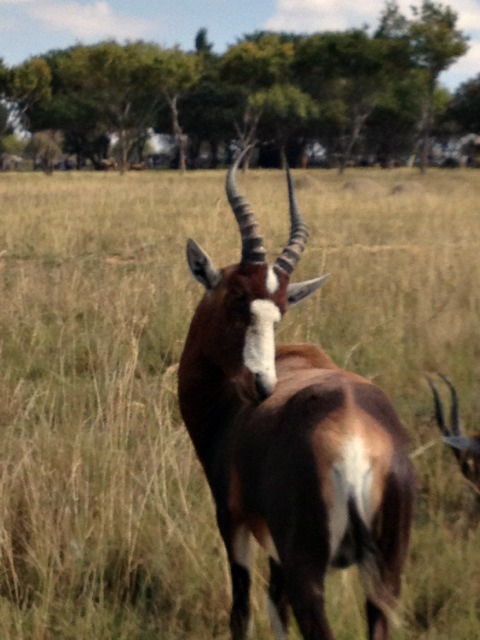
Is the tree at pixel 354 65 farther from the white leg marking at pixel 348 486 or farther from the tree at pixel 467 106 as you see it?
the white leg marking at pixel 348 486

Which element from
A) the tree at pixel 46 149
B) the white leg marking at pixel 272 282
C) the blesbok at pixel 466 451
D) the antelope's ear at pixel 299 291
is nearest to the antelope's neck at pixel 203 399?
the white leg marking at pixel 272 282

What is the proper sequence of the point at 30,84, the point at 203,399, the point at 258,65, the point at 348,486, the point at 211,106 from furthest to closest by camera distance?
the point at 211,106
the point at 30,84
the point at 258,65
the point at 203,399
the point at 348,486

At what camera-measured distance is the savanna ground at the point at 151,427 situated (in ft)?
10.8

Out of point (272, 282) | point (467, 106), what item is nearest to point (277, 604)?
point (272, 282)

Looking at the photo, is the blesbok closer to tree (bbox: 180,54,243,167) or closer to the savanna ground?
the savanna ground

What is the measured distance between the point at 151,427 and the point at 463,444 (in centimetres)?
148

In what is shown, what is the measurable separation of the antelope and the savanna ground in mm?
549

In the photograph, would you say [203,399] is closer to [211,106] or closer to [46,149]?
[46,149]

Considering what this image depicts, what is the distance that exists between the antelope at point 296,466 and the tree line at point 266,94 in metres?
32.1

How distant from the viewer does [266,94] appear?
44.4m

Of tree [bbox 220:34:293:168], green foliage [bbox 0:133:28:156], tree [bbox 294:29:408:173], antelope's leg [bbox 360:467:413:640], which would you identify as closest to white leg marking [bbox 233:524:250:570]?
antelope's leg [bbox 360:467:413:640]

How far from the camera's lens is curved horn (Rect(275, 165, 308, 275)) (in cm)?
342

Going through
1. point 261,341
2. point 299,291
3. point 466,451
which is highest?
point 299,291

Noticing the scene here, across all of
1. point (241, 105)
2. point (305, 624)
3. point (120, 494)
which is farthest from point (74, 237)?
point (241, 105)
